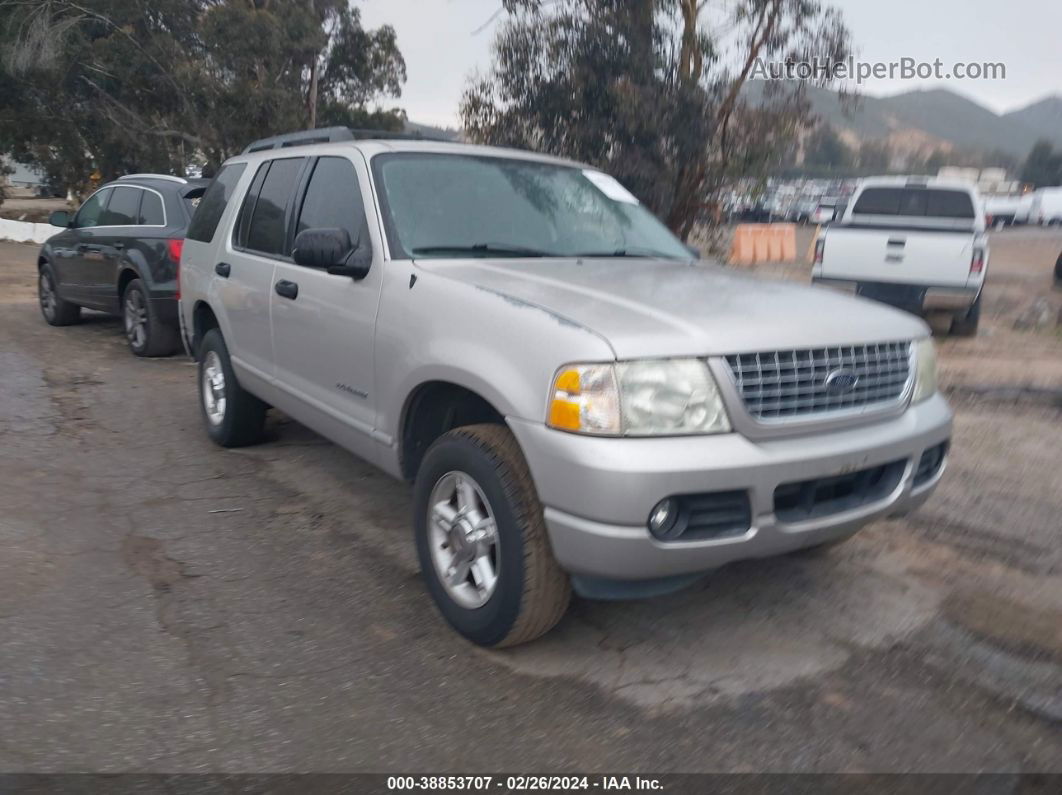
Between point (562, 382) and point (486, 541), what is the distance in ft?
2.42

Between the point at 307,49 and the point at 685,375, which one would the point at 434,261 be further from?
the point at 307,49

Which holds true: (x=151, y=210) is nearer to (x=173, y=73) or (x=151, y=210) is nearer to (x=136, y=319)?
(x=136, y=319)

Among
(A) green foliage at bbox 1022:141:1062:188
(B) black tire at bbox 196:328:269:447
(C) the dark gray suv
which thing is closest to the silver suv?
(B) black tire at bbox 196:328:269:447

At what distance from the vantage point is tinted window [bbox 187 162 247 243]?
5707 millimetres

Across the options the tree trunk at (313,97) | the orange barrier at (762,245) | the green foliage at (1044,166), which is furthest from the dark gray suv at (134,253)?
the green foliage at (1044,166)

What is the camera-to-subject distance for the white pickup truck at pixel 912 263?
9.52 m

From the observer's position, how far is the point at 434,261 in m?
3.82

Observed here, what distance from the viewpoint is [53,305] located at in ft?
34.2

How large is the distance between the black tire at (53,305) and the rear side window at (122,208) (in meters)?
1.55

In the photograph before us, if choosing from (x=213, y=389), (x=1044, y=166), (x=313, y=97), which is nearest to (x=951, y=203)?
(x=213, y=389)

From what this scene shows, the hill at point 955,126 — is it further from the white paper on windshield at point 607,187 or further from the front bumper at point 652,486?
the front bumper at point 652,486

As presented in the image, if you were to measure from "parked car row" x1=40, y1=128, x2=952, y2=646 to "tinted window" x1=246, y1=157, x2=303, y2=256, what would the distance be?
0.09 metres

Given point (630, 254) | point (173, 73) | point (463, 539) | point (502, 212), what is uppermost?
point (173, 73)

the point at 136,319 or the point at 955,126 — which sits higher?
the point at 955,126
